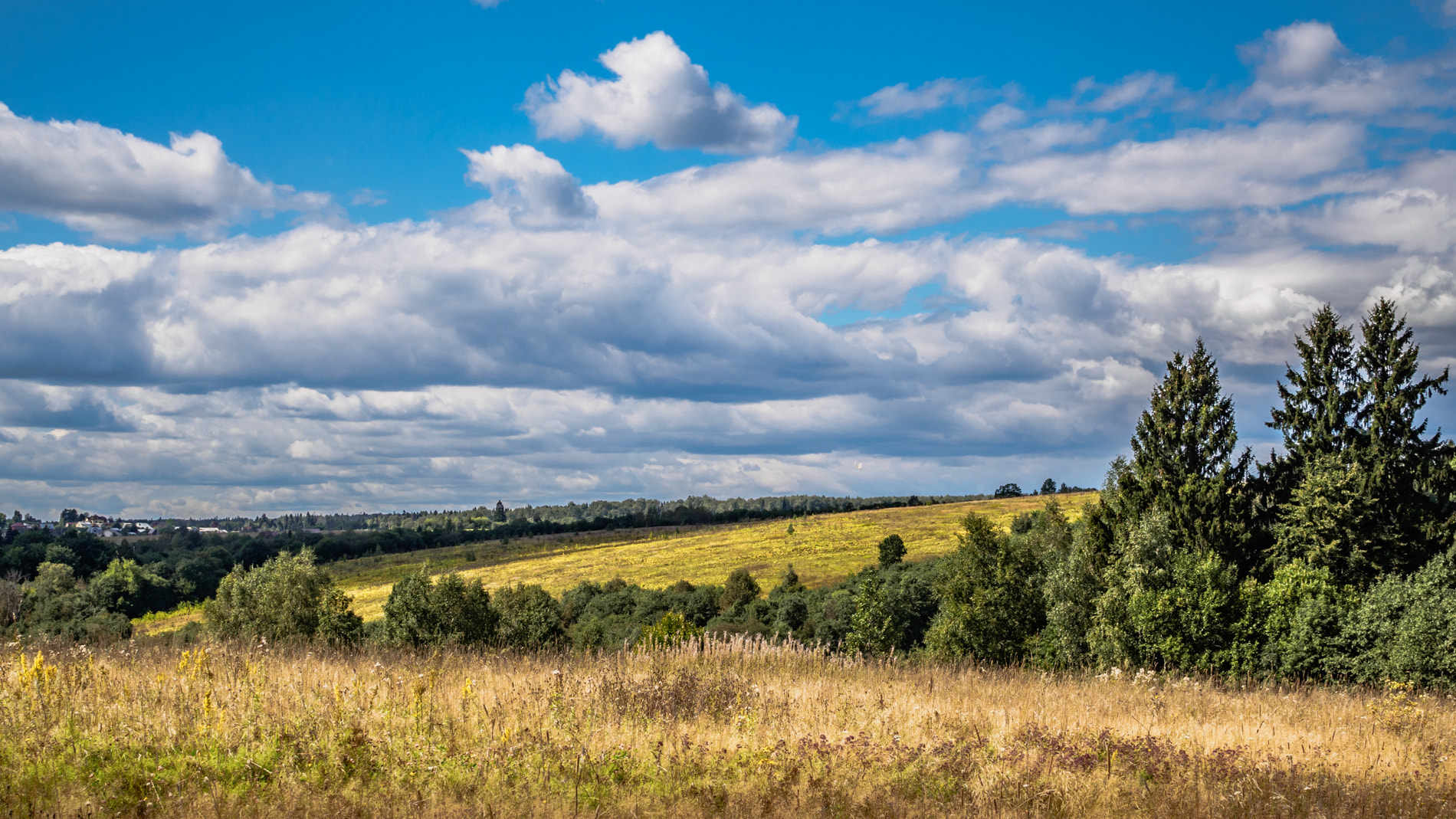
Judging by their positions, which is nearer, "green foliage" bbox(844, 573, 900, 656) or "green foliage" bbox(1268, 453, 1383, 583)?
"green foliage" bbox(1268, 453, 1383, 583)

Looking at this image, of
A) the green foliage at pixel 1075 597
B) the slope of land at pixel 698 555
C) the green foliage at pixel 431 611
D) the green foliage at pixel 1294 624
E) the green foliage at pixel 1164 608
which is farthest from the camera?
the slope of land at pixel 698 555

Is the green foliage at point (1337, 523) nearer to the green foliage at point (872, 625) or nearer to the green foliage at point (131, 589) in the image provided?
the green foliage at point (872, 625)

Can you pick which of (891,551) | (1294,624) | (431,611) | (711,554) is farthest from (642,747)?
(711,554)

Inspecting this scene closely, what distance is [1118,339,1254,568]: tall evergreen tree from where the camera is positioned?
4378 cm

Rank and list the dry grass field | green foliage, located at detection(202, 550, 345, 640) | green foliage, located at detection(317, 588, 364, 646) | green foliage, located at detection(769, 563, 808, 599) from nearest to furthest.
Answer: the dry grass field
green foliage, located at detection(317, 588, 364, 646)
green foliage, located at detection(202, 550, 345, 640)
green foliage, located at detection(769, 563, 808, 599)

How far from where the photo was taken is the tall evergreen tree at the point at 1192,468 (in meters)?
43.8

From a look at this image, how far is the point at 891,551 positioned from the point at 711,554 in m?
30.2

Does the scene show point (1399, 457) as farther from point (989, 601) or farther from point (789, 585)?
point (789, 585)

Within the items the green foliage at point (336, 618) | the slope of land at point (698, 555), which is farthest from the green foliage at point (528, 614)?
the slope of land at point (698, 555)

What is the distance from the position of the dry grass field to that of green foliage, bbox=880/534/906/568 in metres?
84.7

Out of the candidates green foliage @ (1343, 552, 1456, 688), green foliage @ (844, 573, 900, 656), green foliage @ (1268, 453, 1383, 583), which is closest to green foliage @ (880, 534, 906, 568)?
green foliage @ (844, 573, 900, 656)

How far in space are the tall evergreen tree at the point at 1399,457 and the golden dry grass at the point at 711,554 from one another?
60.5 meters

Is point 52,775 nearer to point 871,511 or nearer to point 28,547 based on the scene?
point 871,511

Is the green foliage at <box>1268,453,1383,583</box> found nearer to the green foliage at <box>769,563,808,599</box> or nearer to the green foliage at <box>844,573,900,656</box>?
the green foliage at <box>844,573,900,656</box>
